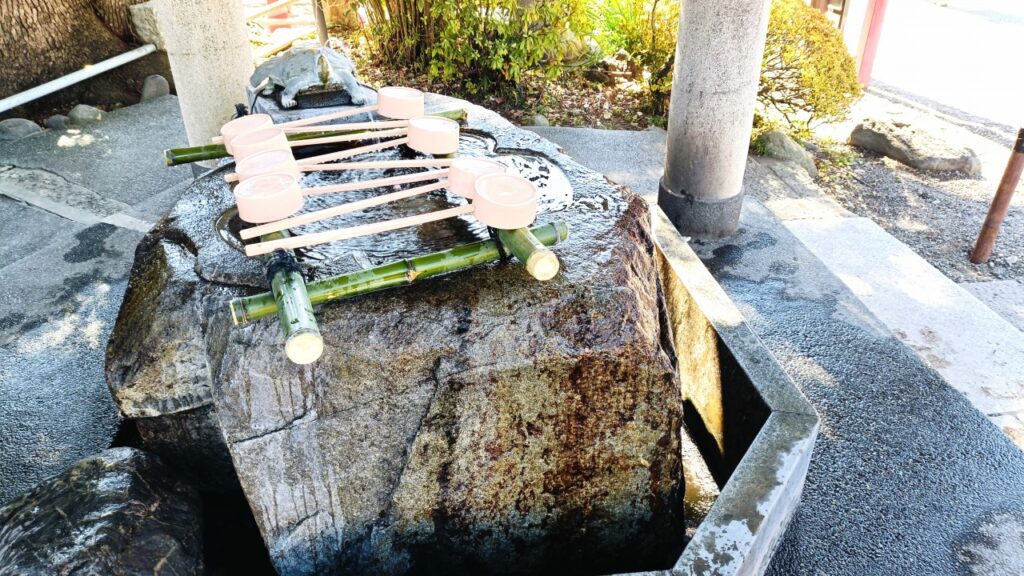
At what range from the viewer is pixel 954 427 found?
314 cm

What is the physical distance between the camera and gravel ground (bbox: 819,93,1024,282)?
575cm

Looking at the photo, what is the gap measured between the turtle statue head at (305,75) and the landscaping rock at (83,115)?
393cm

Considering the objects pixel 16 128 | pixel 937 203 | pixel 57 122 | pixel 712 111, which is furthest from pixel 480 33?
pixel 937 203

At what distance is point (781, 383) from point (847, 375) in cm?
116

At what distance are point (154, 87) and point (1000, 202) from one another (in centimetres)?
765

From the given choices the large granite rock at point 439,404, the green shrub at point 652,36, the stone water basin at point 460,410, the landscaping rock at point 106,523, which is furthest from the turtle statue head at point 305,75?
the green shrub at point 652,36

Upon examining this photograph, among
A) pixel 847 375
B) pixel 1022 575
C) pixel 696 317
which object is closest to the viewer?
pixel 1022 575

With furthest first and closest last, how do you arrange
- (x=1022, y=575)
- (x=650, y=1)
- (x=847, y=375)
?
(x=650, y=1)
(x=847, y=375)
(x=1022, y=575)

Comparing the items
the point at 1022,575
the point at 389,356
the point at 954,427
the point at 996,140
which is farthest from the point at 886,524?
the point at 996,140

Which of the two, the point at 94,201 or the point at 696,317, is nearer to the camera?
the point at 696,317

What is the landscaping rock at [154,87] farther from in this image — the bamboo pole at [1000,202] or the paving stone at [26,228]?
the bamboo pole at [1000,202]

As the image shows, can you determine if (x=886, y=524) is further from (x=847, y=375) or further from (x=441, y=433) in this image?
(x=441, y=433)

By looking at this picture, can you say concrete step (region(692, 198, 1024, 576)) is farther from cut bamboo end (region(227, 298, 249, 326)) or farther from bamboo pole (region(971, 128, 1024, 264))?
cut bamboo end (region(227, 298, 249, 326))

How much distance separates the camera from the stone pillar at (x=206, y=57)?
14.5ft
